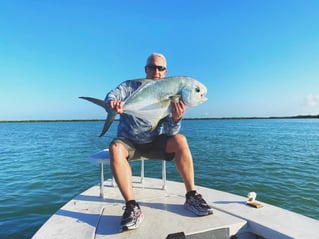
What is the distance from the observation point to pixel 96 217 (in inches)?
111

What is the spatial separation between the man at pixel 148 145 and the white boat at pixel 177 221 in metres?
0.19

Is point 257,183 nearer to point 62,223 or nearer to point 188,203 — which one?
point 188,203

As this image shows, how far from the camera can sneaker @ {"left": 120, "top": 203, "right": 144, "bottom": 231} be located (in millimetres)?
2431

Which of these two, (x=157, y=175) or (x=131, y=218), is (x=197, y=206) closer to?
(x=131, y=218)

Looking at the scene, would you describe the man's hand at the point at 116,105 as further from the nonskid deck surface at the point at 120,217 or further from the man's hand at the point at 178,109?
the nonskid deck surface at the point at 120,217

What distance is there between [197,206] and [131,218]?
0.78 m

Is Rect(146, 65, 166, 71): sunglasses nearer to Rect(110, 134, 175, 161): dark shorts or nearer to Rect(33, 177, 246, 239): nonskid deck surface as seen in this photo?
Rect(110, 134, 175, 161): dark shorts

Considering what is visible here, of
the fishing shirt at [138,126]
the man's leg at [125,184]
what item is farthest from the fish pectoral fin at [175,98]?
the man's leg at [125,184]

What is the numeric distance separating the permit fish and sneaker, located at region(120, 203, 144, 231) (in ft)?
2.85

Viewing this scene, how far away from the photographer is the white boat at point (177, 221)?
7.77ft

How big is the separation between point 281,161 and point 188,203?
10031mm

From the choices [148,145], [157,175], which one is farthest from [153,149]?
[157,175]

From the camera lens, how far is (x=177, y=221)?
2.62 metres

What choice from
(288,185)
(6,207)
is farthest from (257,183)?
(6,207)
